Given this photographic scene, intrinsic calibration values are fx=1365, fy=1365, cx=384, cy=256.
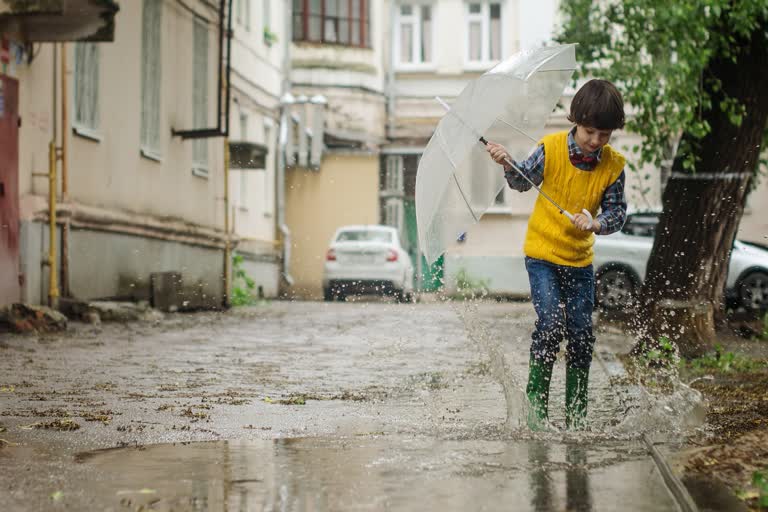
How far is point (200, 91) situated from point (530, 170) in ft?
59.3

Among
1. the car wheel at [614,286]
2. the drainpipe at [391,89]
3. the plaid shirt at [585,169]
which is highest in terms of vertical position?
the drainpipe at [391,89]

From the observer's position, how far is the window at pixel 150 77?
20.0m

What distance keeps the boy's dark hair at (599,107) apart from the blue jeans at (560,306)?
726 mm

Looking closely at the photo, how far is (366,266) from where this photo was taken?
27766 mm

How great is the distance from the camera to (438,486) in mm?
4609

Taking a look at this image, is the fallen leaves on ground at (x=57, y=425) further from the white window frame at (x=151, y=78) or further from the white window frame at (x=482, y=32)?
the white window frame at (x=482, y=32)

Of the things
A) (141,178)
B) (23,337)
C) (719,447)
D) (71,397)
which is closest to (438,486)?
(719,447)

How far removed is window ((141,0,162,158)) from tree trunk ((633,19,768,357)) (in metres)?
9.92

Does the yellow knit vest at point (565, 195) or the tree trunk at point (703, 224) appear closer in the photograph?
the yellow knit vest at point (565, 195)

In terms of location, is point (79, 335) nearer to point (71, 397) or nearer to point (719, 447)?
point (71, 397)

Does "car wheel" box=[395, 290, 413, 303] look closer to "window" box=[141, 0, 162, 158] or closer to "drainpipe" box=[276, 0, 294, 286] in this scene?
"drainpipe" box=[276, 0, 294, 286]

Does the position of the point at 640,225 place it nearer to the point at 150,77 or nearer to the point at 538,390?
the point at 150,77

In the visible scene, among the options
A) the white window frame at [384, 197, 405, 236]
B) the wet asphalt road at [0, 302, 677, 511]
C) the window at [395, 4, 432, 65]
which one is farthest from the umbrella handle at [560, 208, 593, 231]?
the window at [395, 4, 432, 65]

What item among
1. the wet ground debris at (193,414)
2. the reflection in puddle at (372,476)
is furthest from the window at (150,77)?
the reflection in puddle at (372,476)
